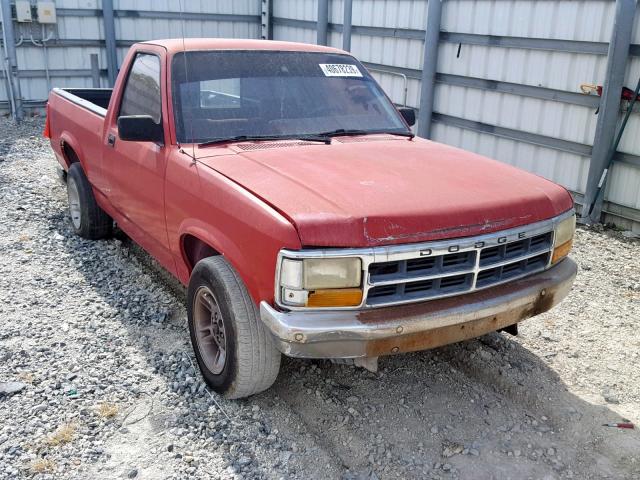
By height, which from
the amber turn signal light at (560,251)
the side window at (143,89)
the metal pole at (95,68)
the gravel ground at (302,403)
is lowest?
the gravel ground at (302,403)

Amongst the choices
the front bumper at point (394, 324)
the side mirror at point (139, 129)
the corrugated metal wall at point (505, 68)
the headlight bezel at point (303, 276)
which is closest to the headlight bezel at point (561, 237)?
the front bumper at point (394, 324)

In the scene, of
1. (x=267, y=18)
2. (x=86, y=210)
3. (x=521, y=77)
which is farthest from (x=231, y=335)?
(x=267, y=18)

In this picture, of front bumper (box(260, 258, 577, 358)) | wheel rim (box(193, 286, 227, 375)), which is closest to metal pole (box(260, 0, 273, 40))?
wheel rim (box(193, 286, 227, 375))

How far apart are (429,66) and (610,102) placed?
2943mm

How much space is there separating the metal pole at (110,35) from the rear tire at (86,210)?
24.1 ft

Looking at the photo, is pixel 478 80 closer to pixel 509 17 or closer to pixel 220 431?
pixel 509 17

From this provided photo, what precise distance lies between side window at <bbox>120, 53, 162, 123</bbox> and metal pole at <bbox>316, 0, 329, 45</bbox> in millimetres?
7170

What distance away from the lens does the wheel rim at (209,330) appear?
3.41 metres

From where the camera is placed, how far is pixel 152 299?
15.4ft

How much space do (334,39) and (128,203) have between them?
7.58 metres

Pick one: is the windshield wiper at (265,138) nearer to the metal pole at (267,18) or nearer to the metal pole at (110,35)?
the metal pole at (110,35)

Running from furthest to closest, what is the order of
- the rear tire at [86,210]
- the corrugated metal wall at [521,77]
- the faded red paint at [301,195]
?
the corrugated metal wall at [521,77], the rear tire at [86,210], the faded red paint at [301,195]

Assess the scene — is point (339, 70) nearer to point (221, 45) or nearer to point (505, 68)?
point (221, 45)

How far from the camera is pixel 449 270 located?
2998mm
